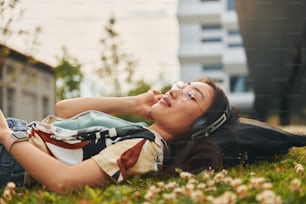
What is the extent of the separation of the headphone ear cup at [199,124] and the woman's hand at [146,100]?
0.34 m

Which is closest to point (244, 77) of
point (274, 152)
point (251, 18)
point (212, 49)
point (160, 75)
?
point (212, 49)

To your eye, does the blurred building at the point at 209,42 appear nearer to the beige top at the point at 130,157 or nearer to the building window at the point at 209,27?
the building window at the point at 209,27

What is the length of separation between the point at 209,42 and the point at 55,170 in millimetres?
27328

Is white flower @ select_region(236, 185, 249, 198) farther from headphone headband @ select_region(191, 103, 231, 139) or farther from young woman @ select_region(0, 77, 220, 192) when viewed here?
headphone headband @ select_region(191, 103, 231, 139)

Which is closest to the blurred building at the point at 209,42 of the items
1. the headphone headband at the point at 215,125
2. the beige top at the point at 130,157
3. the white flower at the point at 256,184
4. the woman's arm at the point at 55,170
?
the headphone headband at the point at 215,125

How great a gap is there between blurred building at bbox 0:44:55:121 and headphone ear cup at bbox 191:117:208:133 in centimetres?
1388

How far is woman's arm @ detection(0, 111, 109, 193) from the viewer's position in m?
2.03

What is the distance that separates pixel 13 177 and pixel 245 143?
30.7 inches

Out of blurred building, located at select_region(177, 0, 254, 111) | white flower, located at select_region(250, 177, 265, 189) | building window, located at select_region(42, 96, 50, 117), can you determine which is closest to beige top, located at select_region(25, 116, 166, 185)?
white flower, located at select_region(250, 177, 265, 189)

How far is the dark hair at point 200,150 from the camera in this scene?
90.8 inches

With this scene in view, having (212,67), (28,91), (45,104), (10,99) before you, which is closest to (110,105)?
(10,99)

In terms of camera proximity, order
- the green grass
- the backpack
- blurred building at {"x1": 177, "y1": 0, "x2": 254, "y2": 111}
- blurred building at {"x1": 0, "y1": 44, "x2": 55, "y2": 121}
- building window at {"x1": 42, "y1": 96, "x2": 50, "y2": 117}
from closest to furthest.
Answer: the green grass < the backpack < blurred building at {"x1": 0, "y1": 44, "x2": 55, "y2": 121} < building window at {"x1": 42, "y1": 96, "x2": 50, "y2": 117} < blurred building at {"x1": 177, "y1": 0, "x2": 254, "y2": 111}

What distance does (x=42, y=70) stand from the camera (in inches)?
813

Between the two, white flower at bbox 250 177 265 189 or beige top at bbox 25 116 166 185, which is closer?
white flower at bbox 250 177 265 189
